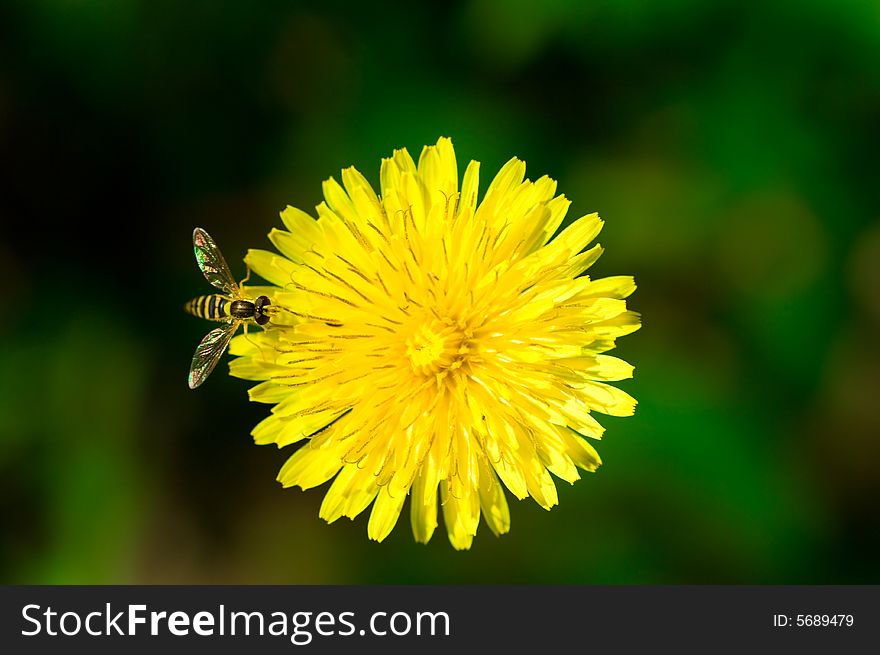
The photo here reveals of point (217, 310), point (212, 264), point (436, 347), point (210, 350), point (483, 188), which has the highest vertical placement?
point (483, 188)

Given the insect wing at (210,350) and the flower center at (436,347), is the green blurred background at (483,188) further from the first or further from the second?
the flower center at (436,347)

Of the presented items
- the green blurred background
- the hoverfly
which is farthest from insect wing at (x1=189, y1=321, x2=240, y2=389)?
the green blurred background

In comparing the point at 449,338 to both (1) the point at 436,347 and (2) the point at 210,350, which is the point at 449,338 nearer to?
(1) the point at 436,347

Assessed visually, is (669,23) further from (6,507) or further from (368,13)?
(6,507)

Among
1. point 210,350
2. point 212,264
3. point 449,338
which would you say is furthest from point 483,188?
point 210,350

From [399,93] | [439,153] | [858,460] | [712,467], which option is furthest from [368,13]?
[858,460]

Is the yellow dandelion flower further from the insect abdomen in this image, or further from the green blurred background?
the green blurred background
